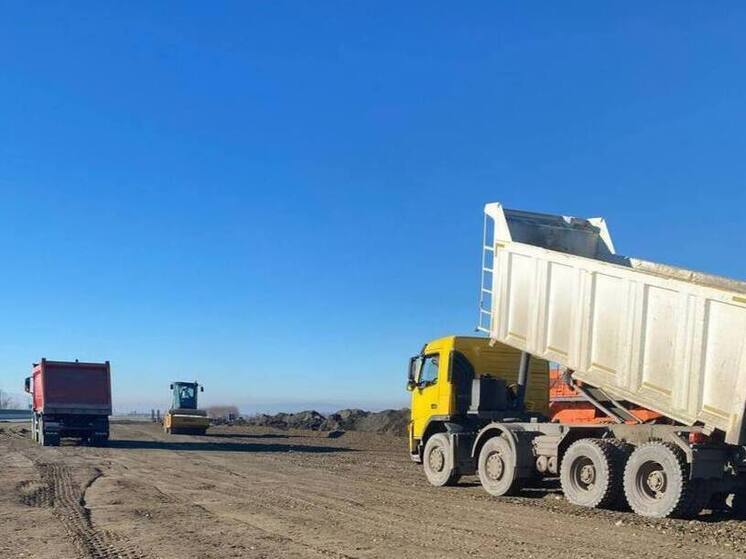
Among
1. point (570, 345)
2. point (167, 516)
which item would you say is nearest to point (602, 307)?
point (570, 345)

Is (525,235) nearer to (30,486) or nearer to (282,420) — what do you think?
(30,486)

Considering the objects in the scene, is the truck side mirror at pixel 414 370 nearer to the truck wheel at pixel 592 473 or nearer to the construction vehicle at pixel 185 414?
the truck wheel at pixel 592 473

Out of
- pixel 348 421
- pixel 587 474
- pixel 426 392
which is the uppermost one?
pixel 426 392

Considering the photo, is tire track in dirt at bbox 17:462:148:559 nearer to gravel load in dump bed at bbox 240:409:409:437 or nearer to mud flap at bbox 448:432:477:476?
mud flap at bbox 448:432:477:476

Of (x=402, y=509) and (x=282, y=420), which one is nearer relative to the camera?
(x=402, y=509)

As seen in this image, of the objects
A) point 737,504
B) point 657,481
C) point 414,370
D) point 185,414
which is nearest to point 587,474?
point 657,481

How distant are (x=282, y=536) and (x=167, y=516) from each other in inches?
93.9

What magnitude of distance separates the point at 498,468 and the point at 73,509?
7.03 metres

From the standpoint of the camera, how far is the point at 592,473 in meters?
11.8

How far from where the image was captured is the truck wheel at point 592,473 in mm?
11297

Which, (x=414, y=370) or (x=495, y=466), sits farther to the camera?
(x=414, y=370)

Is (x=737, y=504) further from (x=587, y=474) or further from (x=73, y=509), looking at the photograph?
(x=73, y=509)

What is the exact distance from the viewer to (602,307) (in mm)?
11820

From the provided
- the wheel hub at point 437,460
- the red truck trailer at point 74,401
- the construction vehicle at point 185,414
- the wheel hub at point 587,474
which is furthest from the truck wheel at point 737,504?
the construction vehicle at point 185,414
